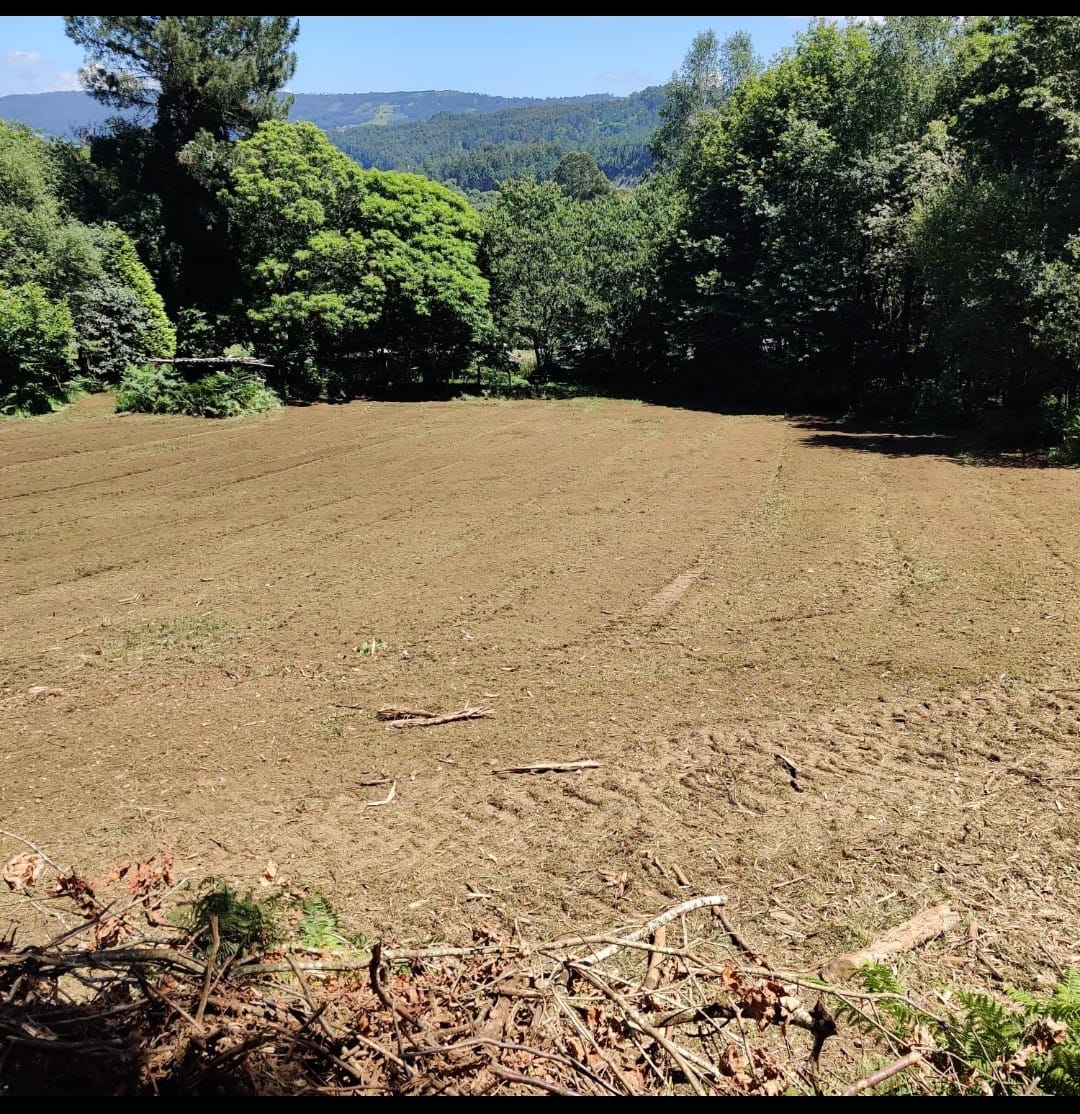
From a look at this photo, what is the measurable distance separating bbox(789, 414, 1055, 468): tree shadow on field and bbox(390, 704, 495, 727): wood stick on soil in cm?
1141

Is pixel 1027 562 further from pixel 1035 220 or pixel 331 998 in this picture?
pixel 1035 220

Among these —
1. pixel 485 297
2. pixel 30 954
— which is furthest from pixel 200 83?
pixel 30 954

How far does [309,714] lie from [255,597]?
2641 mm

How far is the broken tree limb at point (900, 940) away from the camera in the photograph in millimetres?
3342

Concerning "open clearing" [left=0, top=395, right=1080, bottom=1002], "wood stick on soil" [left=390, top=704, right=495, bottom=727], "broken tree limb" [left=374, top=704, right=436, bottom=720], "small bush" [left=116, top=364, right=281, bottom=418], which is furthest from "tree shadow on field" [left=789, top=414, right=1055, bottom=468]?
"small bush" [left=116, top=364, right=281, bottom=418]

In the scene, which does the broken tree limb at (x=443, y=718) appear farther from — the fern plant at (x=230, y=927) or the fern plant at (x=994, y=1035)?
the fern plant at (x=994, y=1035)

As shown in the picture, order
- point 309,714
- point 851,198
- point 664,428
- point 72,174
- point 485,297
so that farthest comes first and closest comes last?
point 72,174 < point 485,297 < point 851,198 < point 664,428 < point 309,714

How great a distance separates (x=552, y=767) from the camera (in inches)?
194

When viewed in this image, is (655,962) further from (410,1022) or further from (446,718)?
(446,718)

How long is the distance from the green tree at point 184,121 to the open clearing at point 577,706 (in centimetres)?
2325

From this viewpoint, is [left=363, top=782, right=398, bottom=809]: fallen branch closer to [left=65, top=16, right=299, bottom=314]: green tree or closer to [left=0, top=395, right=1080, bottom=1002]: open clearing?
[left=0, top=395, right=1080, bottom=1002]: open clearing

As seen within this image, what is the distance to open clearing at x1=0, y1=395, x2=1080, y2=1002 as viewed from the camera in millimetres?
3934

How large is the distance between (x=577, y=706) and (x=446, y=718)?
0.91 meters

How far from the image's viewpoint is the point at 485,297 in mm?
27031
